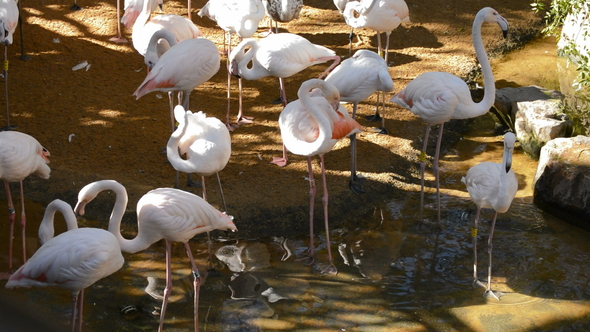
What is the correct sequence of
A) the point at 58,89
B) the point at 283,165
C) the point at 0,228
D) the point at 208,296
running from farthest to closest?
1. the point at 58,89
2. the point at 283,165
3. the point at 0,228
4. the point at 208,296

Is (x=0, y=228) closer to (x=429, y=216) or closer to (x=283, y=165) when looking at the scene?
(x=283, y=165)

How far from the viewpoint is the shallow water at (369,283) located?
4.49m

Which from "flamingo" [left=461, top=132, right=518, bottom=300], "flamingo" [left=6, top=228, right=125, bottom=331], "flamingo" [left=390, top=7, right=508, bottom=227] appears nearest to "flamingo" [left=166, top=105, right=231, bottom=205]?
"flamingo" [left=6, top=228, right=125, bottom=331]

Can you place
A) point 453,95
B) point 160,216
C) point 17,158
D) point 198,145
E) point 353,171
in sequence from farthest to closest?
point 353,171 → point 453,95 → point 198,145 → point 17,158 → point 160,216

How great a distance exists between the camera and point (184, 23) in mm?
6973

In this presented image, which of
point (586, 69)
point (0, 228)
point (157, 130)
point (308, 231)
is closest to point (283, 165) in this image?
point (308, 231)

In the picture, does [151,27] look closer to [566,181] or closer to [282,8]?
[282,8]

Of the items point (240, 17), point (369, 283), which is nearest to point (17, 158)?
point (369, 283)

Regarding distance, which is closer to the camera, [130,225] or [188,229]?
[188,229]

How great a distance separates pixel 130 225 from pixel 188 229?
1.39 meters

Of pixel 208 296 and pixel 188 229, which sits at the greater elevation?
pixel 188 229

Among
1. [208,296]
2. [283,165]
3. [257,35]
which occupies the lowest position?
[208,296]

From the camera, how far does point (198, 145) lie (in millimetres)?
4895

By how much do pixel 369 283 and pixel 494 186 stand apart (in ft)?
3.87
